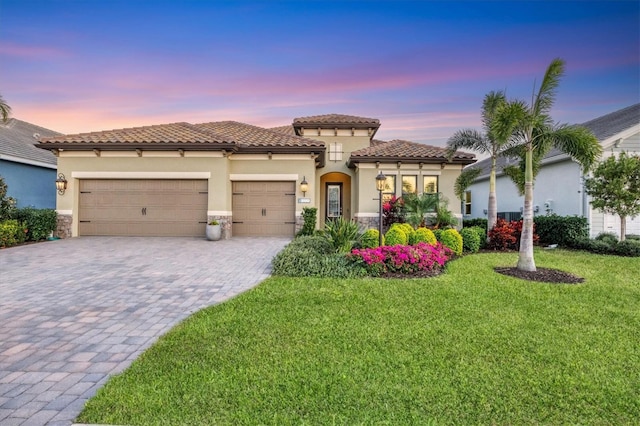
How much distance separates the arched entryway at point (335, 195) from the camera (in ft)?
57.7

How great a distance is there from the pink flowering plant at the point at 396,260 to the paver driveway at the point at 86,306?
2315 millimetres

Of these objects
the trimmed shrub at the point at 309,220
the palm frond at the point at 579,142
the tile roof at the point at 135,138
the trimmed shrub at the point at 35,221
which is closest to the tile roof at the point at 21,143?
the tile roof at the point at 135,138

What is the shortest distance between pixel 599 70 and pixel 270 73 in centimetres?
1380

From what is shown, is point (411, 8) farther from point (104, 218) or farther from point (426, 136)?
point (104, 218)

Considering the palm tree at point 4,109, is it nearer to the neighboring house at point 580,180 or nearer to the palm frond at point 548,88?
the palm frond at point 548,88

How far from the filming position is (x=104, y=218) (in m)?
12.8

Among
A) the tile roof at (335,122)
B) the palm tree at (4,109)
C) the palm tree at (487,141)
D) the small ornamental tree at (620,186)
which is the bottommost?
the small ornamental tree at (620,186)

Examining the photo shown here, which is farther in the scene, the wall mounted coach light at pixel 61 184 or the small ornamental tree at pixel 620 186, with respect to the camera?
the wall mounted coach light at pixel 61 184

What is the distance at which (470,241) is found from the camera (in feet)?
34.2

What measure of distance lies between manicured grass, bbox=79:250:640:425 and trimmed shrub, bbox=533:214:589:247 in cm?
728

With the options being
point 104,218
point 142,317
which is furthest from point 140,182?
point 142,317

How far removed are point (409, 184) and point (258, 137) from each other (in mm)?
7805

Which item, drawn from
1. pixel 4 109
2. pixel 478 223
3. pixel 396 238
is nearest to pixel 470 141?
pixel 396 238

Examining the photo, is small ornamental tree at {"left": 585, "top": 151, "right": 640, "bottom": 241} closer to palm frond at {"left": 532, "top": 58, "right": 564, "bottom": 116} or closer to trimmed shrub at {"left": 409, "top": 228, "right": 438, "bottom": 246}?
palm frond at {"left": 532, "top": 58, "right": 564, "bottom": 116}
